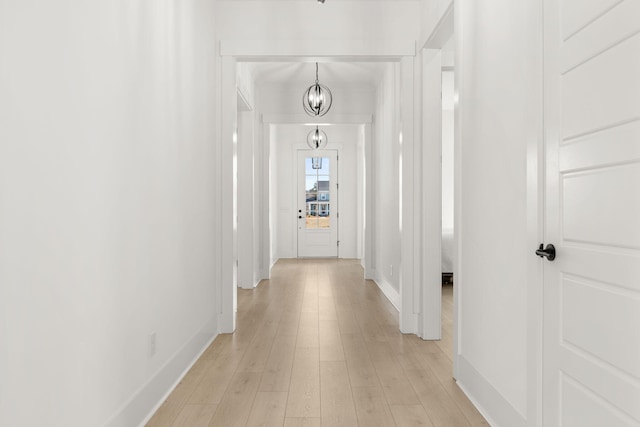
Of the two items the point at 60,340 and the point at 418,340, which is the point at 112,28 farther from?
the point at 418,340

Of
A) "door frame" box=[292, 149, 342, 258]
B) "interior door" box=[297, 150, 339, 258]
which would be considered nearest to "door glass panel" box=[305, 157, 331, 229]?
"interior door" box=[297, 150, 339, 258]

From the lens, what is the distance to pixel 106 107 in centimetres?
186

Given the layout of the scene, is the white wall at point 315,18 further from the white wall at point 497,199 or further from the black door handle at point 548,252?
the black door handle at point 548,252

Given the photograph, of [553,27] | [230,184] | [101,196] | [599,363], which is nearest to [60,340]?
[101,196]

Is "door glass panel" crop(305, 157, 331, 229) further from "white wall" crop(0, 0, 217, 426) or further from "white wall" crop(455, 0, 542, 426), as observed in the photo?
"white wall" crop(455, 0, 542, 426)

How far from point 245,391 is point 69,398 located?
3.81ft

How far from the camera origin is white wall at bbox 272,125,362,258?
9.76 metres

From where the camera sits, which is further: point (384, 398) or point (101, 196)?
point (384, 398)

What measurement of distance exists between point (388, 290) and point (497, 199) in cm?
335

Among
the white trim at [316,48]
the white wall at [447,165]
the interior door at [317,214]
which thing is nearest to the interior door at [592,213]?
the white trim at [316,48]

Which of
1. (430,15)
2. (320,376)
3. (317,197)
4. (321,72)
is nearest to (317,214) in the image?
(317,197)

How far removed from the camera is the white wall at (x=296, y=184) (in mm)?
9758

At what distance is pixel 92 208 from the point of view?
1.74 metres

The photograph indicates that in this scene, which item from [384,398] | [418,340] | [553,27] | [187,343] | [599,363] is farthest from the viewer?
Answer: [418,340]
